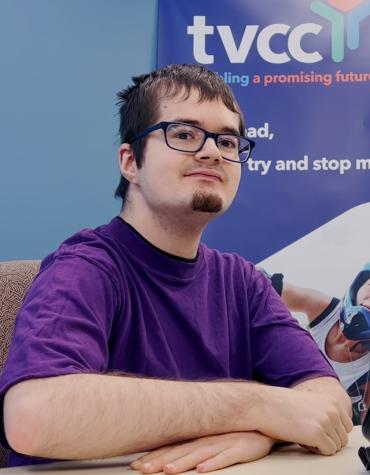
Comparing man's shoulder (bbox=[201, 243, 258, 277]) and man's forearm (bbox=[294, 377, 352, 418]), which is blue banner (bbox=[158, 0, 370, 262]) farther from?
man's forearm (bbox=[294, 377, 352, 418])

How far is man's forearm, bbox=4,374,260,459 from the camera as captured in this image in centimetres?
73

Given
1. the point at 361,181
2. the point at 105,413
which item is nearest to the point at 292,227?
the point at 361,181

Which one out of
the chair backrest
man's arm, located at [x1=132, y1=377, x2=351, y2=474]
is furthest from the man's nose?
man's arm, located at [x1=132, y1=377, x2=351, y2=474]

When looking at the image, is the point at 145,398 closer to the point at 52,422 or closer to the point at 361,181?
the point at 52,422

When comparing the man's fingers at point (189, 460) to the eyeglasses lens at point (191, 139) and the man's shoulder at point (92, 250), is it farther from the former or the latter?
the eyeglasses lens at point (191, 139)

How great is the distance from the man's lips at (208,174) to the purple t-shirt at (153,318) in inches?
6.4

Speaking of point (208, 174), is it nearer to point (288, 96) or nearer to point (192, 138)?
point (192, 138)

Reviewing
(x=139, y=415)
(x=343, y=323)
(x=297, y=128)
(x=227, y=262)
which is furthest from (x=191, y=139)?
(x=343, y=323)

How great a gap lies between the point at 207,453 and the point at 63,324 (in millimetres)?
270

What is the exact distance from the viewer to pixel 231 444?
0.78 metres

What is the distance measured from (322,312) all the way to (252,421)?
1.21 metres

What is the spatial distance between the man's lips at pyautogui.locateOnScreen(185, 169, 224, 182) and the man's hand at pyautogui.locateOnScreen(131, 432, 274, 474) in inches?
20.2

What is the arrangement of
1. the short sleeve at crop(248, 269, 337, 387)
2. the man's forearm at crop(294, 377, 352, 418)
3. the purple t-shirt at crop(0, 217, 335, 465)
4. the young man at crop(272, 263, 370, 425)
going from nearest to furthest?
1. the purple t-shirt at crop(0, 217, 335, 465)
2. the man's forearm at crop(294, 377, 352, 418)
3. the short sleeve at crop(248, 269, 337, 387)
4. the young man at crop(272, 263, 370, 425)

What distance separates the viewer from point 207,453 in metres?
0.75
